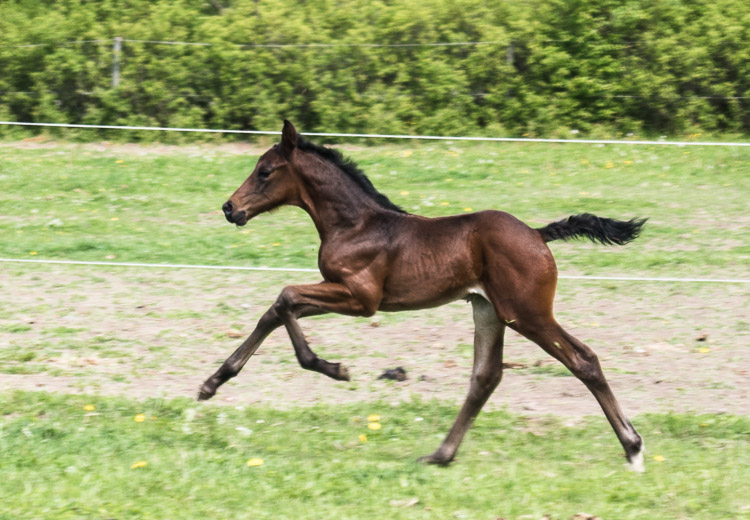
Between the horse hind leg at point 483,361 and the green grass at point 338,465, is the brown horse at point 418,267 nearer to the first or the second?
the horse hind leg at point 483,361

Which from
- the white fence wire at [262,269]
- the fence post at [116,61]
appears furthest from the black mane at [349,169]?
the fence post at [116,61]

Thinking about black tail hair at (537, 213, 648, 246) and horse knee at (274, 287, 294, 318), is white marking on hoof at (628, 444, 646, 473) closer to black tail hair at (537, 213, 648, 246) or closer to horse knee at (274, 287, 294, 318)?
black tail hair at (537, 213, 648, 246)

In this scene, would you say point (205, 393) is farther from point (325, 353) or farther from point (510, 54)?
point (510, 54)

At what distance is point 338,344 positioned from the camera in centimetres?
832

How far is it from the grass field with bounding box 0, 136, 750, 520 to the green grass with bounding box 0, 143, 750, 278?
50 millimetres

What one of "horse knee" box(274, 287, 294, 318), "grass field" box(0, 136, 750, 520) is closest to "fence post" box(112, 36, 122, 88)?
"grass field" box(0, 136, 750, 520)

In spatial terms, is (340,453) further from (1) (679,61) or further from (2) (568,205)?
(1) (679,61)

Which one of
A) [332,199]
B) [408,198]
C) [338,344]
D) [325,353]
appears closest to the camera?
[332,199]

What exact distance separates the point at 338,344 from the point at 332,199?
7.12 feet

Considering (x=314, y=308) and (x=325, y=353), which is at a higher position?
(x=314, y=308)

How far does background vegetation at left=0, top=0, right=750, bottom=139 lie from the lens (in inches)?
658

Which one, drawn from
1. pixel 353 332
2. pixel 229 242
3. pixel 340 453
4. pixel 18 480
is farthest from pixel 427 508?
pixel 229 242

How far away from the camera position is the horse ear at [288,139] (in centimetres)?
640

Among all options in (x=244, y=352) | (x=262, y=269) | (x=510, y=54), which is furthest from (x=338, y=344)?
(x=510, y=54)
